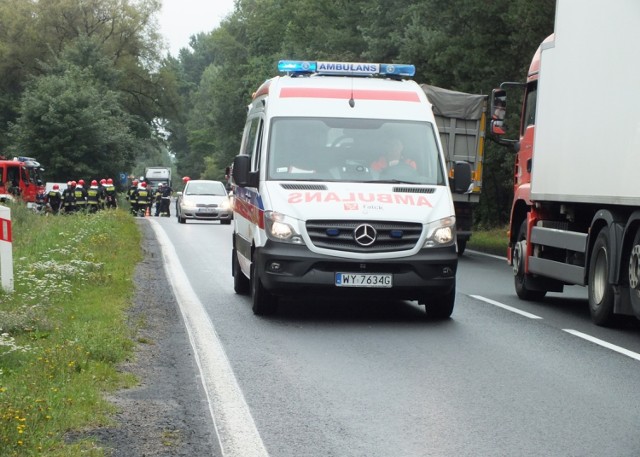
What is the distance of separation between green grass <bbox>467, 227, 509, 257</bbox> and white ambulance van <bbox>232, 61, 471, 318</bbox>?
13.8 m

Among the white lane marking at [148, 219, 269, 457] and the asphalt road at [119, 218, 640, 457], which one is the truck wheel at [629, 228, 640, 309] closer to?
the asphalt road at [119, 218, 640, 457]

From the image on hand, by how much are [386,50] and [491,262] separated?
27232 mm

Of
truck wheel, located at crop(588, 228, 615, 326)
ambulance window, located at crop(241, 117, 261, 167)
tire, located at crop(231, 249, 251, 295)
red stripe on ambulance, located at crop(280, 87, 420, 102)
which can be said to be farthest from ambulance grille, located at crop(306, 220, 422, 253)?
tire, located at crop(231, 249, 251, 295)

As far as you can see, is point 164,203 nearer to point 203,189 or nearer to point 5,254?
point 203,189

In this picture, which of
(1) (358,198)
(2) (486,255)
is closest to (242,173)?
(1) (358,198)

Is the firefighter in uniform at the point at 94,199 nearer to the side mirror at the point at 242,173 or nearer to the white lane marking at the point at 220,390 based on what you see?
the white lane marking at the point at 220,390

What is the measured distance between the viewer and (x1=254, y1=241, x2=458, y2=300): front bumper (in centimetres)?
1219

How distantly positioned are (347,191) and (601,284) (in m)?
2.74

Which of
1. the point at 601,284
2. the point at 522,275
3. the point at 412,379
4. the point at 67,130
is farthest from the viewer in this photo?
the point at 67,130

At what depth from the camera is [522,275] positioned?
15.7 metres

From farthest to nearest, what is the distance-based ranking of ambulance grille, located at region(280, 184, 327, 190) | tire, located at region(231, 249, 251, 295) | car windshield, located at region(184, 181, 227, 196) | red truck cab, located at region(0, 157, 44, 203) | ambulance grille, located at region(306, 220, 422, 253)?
1. red truck cab, located at region(0, 157, 44, 203)
2. car windshield, located at region(184, 181, 227, 196)
3. tire, located at region(231, 249, 251, 295)
4. ambulance grille, located at region(280, 184, 327, 190)
5. ambulance grille, located at region(306, 220, 422, 253)

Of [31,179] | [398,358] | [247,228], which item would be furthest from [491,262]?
[31,179]

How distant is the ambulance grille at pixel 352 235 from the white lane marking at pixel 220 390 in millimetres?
1392

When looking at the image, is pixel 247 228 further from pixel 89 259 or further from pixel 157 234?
pixel 157 234
